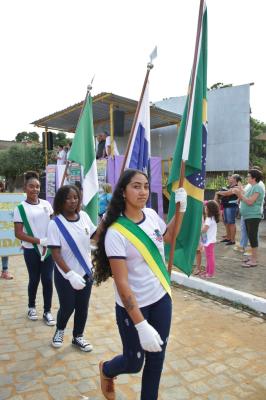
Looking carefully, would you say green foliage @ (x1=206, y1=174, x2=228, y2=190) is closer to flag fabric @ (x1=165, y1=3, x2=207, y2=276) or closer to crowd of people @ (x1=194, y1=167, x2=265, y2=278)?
crowd of people @ (x1=194, y1=167, x2=265, y2=278)

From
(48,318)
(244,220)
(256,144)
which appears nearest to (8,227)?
(48,318)

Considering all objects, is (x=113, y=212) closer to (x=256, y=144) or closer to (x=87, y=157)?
(x=87, y=157)

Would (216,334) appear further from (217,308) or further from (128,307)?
(128,307)

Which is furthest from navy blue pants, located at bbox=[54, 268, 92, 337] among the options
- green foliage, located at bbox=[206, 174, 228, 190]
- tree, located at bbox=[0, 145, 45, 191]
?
tree, located at bbox=[0, 145, 45, 191]

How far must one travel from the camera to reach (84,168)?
18.4 ft

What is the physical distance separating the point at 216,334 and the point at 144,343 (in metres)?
2.33

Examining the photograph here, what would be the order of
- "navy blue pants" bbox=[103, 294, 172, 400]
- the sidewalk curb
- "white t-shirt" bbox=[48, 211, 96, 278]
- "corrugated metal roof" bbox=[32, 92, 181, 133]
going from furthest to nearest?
"corrugated metal roof" bbox=[32, 92, 181, 133] → the sidewalk curb → "white t-shirt" bbox=[48, 211, 96, 278] → "navy blue pants" bbox=[103, 294, 172, 400]

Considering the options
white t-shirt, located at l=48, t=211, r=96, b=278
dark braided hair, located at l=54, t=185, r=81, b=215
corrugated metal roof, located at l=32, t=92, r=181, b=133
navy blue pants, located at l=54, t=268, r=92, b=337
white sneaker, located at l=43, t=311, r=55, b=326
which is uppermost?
corrugated metal roof, located at l=32, t=92, r=181, b=133

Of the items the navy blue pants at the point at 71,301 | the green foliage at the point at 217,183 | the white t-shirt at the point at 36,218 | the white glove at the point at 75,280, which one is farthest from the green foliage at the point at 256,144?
the white glove at the point at 75,280

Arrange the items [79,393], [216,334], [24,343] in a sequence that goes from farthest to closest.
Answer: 1. [216,334]
2. [24,343]
3. [79,393]

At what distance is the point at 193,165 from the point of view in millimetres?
3578

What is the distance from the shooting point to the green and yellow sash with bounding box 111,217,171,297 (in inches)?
96.5

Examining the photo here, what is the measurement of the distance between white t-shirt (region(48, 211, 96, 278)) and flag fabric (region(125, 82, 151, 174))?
950mm

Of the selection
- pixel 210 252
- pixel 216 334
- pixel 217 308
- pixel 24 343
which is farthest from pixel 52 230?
pixel 210 252
